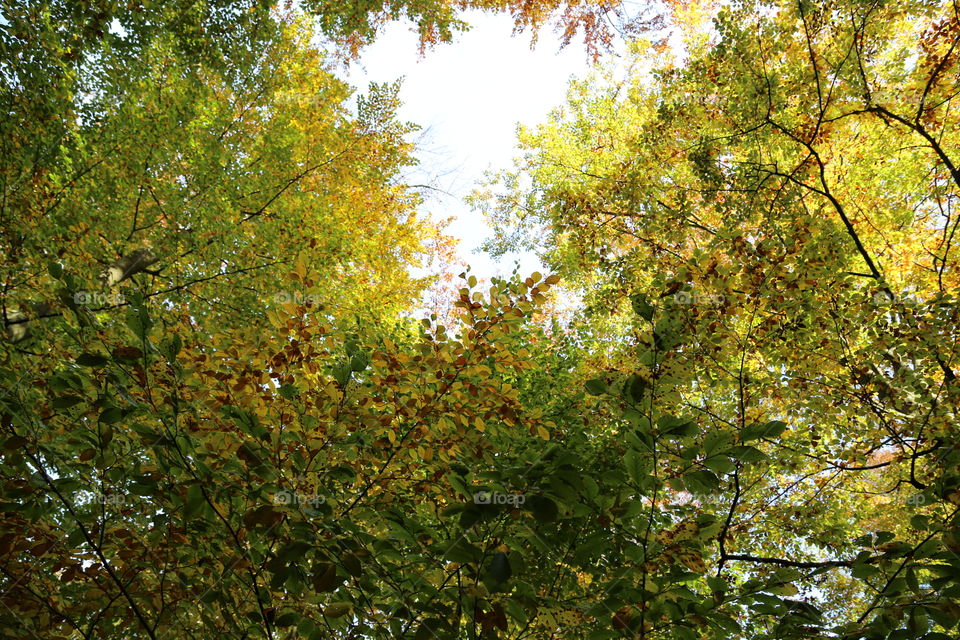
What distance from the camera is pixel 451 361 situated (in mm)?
2732

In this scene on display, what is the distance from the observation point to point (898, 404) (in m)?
4.29

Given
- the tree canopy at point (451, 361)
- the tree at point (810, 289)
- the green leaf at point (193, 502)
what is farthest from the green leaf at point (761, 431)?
the green leaf at point (193, 502)

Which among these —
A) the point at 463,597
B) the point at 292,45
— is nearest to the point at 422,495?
the point at 463,597

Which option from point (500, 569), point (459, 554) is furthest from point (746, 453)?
point (459, 554)

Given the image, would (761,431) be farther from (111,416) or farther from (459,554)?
(111,416)

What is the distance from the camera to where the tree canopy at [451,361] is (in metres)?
1.89

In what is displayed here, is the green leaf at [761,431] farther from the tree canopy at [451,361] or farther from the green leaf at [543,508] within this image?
the green leaf at [543,508]

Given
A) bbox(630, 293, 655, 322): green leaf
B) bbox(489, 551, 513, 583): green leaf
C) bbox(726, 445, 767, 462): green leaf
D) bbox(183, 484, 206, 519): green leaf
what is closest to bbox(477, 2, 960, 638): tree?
bbox(630, 293, 655, 322): green leaf

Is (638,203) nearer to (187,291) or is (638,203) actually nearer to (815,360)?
(815,360)

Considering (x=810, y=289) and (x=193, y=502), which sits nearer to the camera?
(x=193, y=502)

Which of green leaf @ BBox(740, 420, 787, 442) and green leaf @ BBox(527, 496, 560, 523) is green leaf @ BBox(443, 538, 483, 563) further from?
green leaf @ BBox(740, 420, 787, 442)

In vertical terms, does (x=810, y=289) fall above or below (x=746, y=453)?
above

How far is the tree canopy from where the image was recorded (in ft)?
6.21

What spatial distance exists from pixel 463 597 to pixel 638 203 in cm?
516
